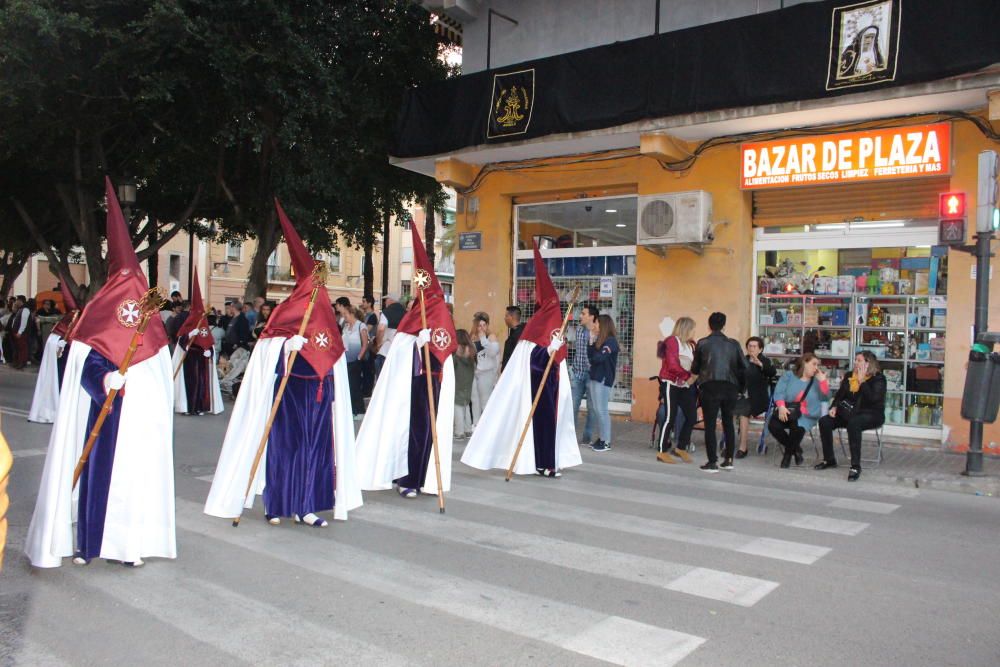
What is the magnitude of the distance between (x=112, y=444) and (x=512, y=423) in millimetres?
4709

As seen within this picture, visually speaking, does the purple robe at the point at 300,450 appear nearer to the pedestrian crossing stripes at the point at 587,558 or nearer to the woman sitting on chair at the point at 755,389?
the pedestrian crossing stripes at the point at 587,558

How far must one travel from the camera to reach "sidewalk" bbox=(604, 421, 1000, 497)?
8.96 metres

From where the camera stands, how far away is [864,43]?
10.4 metres

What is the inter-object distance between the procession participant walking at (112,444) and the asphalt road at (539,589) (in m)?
0.22

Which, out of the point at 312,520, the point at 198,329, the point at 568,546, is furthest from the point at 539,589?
the point at 198,329

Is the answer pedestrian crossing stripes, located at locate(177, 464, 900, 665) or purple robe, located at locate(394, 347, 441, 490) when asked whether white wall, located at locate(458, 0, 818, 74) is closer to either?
pedestrian crossing stripes, located at locate(177, 464, 900, 665)

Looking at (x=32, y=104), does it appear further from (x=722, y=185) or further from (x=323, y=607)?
(x=323, y=607)

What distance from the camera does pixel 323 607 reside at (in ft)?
15.5

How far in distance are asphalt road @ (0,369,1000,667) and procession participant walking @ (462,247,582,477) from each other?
127 centimetres

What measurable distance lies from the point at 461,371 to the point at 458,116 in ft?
16.8

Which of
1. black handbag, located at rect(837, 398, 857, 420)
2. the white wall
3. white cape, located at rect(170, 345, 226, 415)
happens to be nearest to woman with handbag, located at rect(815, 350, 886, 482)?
black handbag, located at rect(837, 398, 857, 420)

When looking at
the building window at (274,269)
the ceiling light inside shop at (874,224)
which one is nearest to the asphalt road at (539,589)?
the ceiling light inside shop at (874,224)

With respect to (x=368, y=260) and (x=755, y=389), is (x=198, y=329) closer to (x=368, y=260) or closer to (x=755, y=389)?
(x=755, y=389)

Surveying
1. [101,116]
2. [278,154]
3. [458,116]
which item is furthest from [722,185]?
[101,116]
